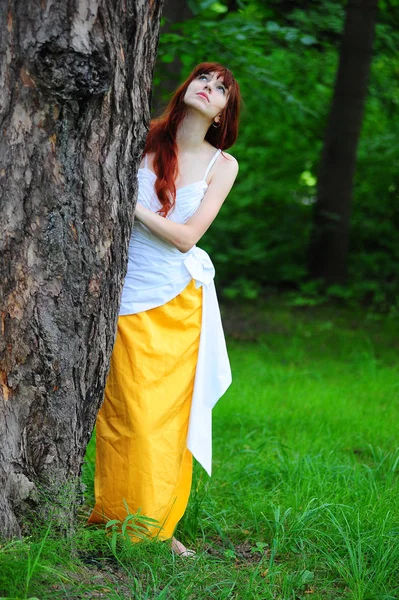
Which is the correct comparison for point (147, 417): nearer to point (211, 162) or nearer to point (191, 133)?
point (211, 162)

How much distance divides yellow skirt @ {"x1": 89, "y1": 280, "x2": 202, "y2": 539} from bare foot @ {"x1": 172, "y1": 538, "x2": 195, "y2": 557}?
0.12 feet

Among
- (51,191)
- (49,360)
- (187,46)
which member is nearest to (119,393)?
(49,360)

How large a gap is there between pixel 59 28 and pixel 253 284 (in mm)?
7381

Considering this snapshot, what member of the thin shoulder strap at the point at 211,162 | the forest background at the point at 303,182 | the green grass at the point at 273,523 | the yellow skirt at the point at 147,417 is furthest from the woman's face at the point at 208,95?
the forest background at the point at 303,182

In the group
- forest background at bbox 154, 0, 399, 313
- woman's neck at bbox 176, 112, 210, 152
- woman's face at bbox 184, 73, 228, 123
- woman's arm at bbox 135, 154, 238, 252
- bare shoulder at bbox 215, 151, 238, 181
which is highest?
woman's face at bbox 184, 73, 228, 123

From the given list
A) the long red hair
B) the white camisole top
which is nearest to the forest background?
the long red hair

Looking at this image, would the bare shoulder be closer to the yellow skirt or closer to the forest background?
the yellow skirt

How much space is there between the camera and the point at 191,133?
9.55 feet

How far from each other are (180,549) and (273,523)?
1.37 feet

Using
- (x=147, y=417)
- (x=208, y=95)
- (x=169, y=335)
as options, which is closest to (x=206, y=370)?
(x=169, y=335)

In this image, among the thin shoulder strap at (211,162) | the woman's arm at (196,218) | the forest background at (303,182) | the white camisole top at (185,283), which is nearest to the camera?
the woman's arm at (196,218)

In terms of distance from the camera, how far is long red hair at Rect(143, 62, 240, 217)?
2.78 metres

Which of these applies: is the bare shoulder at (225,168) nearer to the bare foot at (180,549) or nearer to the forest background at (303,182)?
the bare foot at (180,549)

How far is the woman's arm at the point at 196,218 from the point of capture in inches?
104
